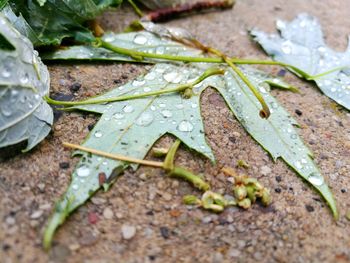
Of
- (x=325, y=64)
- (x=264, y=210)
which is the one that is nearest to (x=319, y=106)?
(x=325, y=64)

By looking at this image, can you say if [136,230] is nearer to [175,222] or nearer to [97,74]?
[175,222]

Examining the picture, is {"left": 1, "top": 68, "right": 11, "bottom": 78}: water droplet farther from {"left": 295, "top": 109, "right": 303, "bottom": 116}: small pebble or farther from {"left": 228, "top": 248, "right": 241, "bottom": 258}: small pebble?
{"left": 295, "top": 109, "right": 303, "bottom": 116}: small pebble

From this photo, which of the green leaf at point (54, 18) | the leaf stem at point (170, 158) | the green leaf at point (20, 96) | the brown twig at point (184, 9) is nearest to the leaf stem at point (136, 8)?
the brown twig at point (184, 9)

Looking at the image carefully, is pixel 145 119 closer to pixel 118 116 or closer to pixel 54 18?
pixel 118 116

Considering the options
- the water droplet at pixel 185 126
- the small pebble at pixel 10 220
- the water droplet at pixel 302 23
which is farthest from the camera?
the water droplet at pixel 302 23

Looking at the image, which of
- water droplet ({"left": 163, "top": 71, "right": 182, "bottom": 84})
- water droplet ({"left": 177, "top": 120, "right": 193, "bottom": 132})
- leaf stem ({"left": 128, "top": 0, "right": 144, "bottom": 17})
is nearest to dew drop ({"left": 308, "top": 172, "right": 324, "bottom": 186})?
water droplet ({"left": 177, "top": 120, "right": 193, "bottom": 132})

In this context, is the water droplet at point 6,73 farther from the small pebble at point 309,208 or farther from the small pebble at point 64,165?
the small pebble at point 309,208

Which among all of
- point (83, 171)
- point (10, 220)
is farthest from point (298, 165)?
point (10, 220)

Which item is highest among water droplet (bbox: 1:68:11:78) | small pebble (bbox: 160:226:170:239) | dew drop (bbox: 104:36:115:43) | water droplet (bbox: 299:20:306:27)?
water droplet (bbox: 1:68:11:78)
